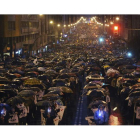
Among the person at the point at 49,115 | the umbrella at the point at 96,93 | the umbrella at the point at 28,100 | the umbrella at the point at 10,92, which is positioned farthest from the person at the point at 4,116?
the umbrella at the point at 96,93

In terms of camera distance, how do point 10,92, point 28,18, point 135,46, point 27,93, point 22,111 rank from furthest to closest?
point 28,18 → point 135,46 → point 10,92 → point 27,93 → point 22,111

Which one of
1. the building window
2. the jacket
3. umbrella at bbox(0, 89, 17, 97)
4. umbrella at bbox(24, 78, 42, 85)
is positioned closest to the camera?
the jacket

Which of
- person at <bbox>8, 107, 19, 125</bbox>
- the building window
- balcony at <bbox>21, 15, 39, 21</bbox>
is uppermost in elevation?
balcony at <bbox>21, 15, 39, 21</bbox>

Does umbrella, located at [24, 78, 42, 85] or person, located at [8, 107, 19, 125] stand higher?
umbrella, located at [24, 78, 42, 85]

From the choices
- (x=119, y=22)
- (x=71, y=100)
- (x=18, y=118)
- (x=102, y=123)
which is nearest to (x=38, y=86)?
(x=71, y=100)

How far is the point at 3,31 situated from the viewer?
176 ft

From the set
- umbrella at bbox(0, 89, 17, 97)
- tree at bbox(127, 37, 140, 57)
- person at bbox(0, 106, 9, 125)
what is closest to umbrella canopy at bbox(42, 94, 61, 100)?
umbrella at bbox(0, 89, 17, 97)

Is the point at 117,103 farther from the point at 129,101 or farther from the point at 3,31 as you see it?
the point at 3,31

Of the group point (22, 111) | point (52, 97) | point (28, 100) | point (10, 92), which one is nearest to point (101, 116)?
point (52, 97)

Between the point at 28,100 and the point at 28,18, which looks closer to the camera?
the point at 28,100

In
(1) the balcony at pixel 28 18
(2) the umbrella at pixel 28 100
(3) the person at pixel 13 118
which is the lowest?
(3) the person at pixel 13 118

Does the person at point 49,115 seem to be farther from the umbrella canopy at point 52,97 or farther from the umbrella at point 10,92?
the umbrella at point 10,92

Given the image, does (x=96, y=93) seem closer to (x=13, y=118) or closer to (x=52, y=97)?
(x=52, y=97)

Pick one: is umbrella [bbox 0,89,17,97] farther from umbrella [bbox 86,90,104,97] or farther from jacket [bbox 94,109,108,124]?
jacket [bbox 94,109,108,124]
